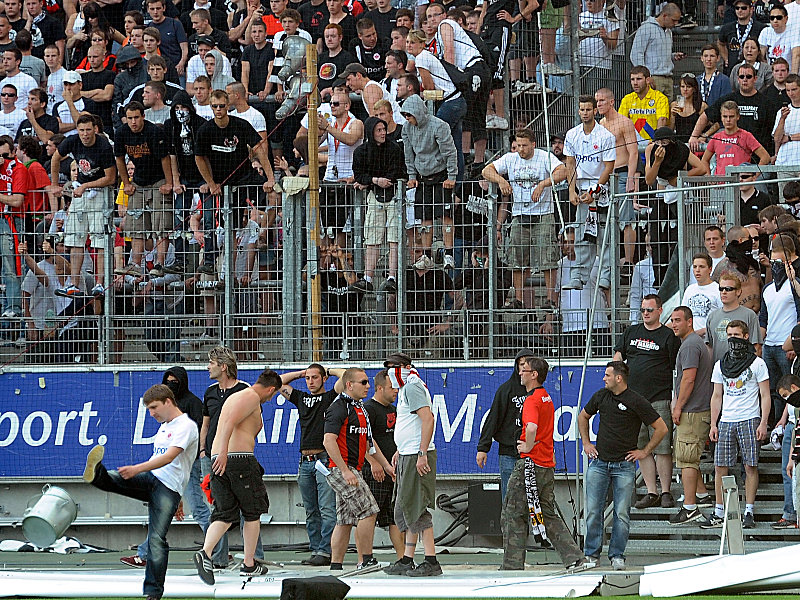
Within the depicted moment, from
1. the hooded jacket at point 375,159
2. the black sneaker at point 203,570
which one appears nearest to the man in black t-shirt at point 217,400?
the black sneaker at point 203,570

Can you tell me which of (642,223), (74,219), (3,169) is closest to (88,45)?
(3,169)

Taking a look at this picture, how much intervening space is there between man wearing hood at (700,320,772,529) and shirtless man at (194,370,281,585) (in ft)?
14.0

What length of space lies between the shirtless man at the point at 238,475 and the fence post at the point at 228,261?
2.83m

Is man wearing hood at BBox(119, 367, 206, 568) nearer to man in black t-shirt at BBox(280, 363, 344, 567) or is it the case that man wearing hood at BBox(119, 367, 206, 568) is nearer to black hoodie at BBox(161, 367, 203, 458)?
black hoodie at BBox(161, 367, 203, 458)

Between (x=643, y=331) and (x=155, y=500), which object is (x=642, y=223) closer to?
(x=643, y=331)

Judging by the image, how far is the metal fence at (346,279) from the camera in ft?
46.1

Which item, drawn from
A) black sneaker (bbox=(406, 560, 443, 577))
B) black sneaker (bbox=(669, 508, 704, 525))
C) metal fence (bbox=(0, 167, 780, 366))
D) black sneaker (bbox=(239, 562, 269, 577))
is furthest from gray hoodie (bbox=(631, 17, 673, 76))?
black sneaker (bbox=(239, 562, 269, 577))

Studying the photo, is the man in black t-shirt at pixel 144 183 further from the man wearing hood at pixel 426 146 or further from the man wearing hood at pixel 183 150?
the man wearing hood at pixel 426 146

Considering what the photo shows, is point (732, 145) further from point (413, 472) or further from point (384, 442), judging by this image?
point (413, 472)

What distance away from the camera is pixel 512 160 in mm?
14883

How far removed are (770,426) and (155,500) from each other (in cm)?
670

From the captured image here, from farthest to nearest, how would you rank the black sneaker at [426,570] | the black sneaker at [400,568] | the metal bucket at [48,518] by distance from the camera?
the black sneaker at [400,568], the black sneaker at [426,570], the metal bucket at [48,518]

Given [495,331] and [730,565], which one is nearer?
[730,565]

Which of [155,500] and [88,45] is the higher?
[88,45]
